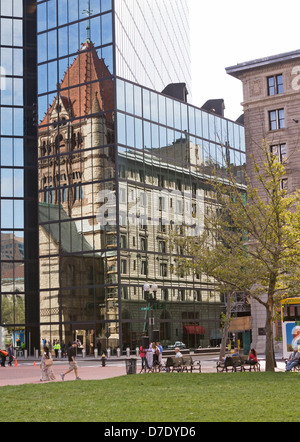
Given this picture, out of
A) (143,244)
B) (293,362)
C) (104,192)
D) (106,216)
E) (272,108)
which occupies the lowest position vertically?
(293,362)

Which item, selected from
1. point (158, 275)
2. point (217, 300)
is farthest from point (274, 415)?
point (217, 300)

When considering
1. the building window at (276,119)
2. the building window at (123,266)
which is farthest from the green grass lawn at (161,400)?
the building window at (123,266)

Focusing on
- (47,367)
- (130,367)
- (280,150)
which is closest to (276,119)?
(280,150)

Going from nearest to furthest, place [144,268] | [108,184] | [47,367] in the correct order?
[47,367] → [108,184] → [144,268]

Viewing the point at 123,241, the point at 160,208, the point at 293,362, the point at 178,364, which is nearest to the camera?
the point at 293,362

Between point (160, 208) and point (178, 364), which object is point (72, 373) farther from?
point (160, 208)

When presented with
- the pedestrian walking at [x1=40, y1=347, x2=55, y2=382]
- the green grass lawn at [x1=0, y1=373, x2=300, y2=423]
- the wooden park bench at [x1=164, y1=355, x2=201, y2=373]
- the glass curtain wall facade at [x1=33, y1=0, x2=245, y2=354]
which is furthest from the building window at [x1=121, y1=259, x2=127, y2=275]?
the green grass lawn at [x1=0, y1=373, x2=300, y2=423]

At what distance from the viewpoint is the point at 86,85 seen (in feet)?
225

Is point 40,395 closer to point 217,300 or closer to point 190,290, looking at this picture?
point 190,290

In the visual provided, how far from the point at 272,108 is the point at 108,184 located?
1742cm

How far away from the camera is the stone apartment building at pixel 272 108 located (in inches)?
2315

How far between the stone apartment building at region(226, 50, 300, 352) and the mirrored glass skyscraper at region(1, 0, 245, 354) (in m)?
6.45

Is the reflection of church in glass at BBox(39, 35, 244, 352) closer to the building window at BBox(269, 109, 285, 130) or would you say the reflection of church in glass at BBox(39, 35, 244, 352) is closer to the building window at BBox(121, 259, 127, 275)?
the building window at BBox(121, 259, 127, 275)

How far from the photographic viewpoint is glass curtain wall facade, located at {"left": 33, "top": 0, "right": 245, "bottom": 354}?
2589 inches
